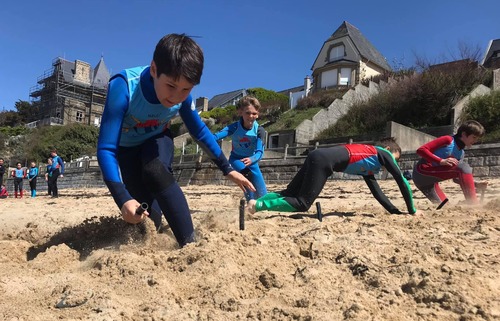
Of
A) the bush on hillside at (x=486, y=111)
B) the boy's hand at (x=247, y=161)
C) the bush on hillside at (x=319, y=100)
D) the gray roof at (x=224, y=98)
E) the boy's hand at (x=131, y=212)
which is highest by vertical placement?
the gray roof at (x=224, y=98)

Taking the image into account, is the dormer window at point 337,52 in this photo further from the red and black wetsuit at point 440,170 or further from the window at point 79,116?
the window at point 79,116

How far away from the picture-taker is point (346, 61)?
39.6 m

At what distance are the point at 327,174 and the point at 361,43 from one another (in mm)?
42758

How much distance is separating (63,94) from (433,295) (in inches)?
2770

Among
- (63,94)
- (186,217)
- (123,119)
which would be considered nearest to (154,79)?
(123,119)

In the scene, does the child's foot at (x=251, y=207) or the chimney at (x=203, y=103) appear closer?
the child's foot at (x=251, y=207)

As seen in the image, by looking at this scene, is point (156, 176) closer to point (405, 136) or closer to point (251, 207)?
point (251, 207)

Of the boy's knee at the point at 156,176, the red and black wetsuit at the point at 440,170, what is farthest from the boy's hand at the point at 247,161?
the red and black wetsuit at the point at 440,170

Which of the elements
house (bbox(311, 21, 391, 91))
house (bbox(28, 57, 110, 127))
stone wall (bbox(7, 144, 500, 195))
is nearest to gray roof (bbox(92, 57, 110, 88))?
house (bbox(28, 57, 110, 127))

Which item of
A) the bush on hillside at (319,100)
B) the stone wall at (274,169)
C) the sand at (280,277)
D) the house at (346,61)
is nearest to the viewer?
the sand at (280,277)

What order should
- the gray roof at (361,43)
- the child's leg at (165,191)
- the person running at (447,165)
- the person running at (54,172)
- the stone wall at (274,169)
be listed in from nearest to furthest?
the child's leg at (165,191)
the person running at (447,165)
the stone wall at (274,169)
the person running at (54,172)
the gray roof at (361,43)

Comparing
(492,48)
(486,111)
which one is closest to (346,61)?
(492,48)

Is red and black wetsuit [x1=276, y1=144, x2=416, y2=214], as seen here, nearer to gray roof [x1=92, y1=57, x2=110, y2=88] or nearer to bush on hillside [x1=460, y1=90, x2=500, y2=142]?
bush on hillside [x1=460, y1=90, x2=500, y2=142]

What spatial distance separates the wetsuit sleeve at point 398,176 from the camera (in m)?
4.07
